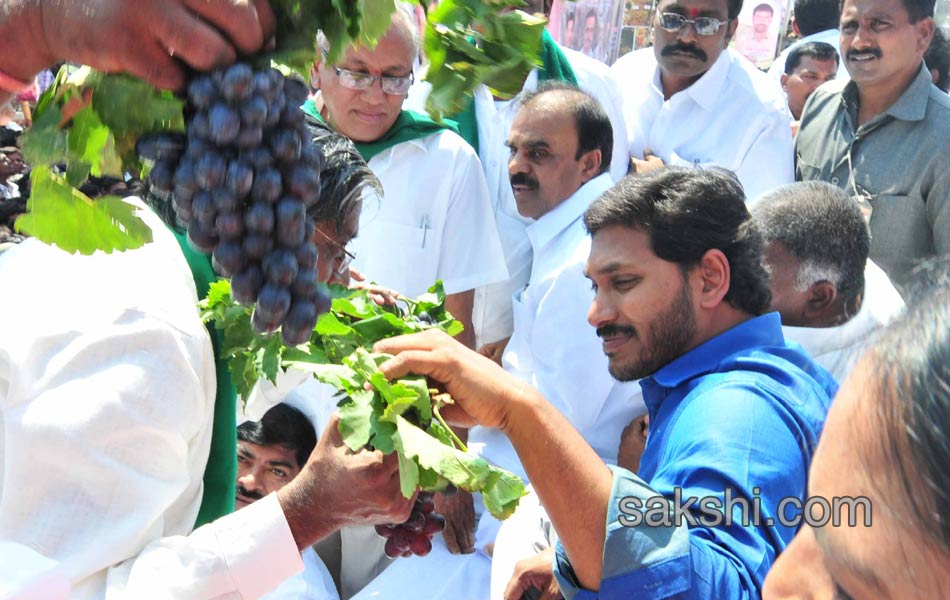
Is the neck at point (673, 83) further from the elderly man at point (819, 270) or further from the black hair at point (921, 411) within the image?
the black hair at point (921, 411)

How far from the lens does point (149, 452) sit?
1729 mm

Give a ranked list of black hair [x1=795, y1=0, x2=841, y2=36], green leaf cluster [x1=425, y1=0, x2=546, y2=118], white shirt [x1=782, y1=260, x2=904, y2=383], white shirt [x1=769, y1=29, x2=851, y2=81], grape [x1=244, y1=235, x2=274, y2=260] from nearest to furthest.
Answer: grape [x1=244, y1=235, x2=274, y2=260] → green leaf cluster [x1=425, y1=0, x2=546, y2=118] → white shirt [x1=782, y1=260, x2=904, y2=383] → white shirt [x1=769, y1=29, x2=851, y2=81] → black hair [x1=795, y1=0, x2=841, y2=36]

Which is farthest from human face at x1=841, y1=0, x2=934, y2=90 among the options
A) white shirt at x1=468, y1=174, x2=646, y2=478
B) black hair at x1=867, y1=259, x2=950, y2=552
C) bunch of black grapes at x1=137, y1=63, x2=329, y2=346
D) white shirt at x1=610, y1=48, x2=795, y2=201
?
bunch of black grapes at x1=137, y1=63, x2=329, y2=346

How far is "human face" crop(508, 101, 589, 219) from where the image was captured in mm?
4273

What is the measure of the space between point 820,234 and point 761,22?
4.70 meters

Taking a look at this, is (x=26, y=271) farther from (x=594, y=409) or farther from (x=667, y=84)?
(x=667, y=84)

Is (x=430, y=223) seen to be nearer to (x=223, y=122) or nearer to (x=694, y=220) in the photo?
(x=694, y=220)

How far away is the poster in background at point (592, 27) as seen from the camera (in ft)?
21.0

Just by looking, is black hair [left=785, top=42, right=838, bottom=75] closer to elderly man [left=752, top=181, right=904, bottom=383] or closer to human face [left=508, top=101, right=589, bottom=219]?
human face [left=508, top=101, right=589, bottom=219]

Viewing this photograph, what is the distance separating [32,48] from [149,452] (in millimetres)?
849

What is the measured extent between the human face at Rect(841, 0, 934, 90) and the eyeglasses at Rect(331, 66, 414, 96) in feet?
6.66

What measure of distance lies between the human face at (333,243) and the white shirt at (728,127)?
2515mm

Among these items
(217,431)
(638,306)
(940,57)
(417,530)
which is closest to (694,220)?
(638,306)

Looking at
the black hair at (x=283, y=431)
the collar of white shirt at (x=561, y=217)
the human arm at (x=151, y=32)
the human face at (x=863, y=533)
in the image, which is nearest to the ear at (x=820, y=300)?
the collar of white shirt at (x=561, y=217)
